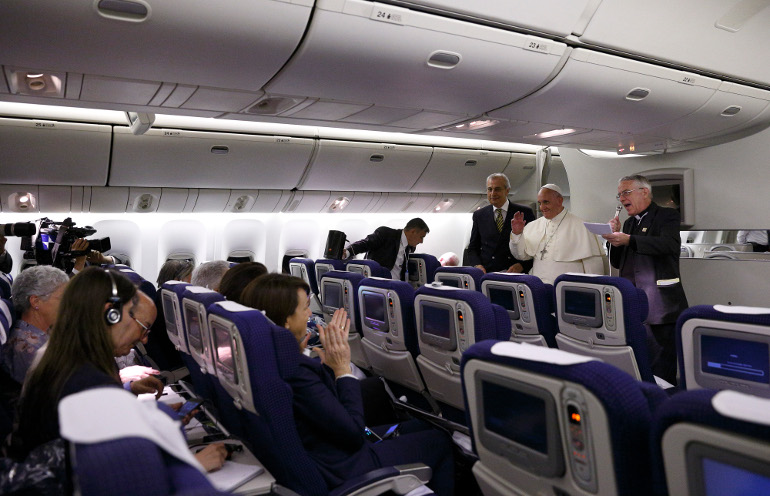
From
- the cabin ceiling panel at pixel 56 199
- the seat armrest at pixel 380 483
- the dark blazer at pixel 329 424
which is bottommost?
the seat armrest at pixel 380 483

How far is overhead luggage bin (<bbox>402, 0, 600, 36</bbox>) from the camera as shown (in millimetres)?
3426

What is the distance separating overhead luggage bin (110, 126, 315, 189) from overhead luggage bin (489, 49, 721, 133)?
4361mm

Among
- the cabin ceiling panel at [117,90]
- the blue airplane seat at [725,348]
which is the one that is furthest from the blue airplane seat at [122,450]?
the cabin ceiling panel at [117,90]

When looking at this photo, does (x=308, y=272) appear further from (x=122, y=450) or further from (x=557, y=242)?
(x=122, y=450)

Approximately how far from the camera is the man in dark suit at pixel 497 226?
685 cm

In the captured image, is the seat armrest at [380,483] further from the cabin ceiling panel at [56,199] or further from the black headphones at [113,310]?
the cabin ceiling panel at [56,199]

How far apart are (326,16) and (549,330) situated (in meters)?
2.77

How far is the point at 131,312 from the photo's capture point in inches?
90.3

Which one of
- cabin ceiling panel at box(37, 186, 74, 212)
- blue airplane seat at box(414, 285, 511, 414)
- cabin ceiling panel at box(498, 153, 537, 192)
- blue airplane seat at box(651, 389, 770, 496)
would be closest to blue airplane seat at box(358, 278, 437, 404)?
blue airplane seat at box(414, 285, 511, 414)

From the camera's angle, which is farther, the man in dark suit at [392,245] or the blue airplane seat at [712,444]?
the man in dark suit at [392,245]

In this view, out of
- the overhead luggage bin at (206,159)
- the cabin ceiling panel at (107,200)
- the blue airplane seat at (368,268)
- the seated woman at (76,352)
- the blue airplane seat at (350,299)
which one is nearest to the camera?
the seated woman at (76,352)

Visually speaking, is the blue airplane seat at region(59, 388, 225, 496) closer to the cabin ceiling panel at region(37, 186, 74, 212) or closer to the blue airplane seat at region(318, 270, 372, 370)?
the blue airplane seat at region(318, 270, 372, 370)

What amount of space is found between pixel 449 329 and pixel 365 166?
697 centimetres

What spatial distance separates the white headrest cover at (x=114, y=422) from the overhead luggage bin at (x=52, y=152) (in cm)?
724
